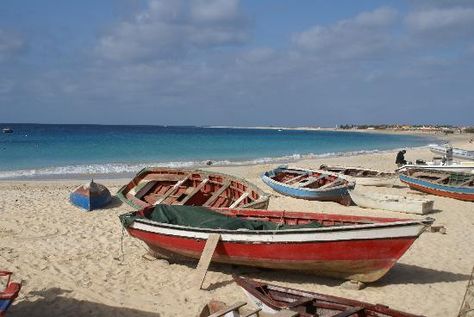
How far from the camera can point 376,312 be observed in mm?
5453

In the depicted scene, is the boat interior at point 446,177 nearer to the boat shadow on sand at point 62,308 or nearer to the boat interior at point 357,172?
the boat interior at point 357,172

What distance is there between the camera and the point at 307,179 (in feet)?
59.4

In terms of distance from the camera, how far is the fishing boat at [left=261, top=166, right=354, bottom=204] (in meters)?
15.9

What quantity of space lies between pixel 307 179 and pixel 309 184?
0.72 meters

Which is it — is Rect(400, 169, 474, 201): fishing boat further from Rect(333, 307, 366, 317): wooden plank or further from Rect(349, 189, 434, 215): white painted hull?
Rect(333, 307, 366, 317): wooden plank

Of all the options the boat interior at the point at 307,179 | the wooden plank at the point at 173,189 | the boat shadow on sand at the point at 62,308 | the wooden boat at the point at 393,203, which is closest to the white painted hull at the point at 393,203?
the wooden boat at the point at 393,203

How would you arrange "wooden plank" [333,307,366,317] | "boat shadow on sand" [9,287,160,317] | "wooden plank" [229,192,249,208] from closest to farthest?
1. "wooden plank" [333,307,366,317]
2. "boat shadow on sand" [9,287,160,317]
3. "wooden plank" [229,192,249,208]

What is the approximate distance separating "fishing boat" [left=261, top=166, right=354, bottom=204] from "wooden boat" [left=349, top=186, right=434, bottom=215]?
443 millimetres

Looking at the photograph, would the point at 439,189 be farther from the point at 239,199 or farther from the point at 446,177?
the point at 239,199

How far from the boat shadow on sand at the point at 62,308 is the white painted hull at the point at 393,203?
10070 millimetres

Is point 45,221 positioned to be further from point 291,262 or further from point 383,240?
point 383,240

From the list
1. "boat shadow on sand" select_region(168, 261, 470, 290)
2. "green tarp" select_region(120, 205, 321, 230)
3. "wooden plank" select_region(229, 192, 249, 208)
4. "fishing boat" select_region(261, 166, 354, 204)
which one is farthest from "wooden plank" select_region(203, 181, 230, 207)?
"fishing boat" select_region(261, 166, 354, 204)

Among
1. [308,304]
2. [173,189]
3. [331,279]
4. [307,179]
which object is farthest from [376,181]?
[308,304]

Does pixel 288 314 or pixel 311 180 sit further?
pixel 311 180
